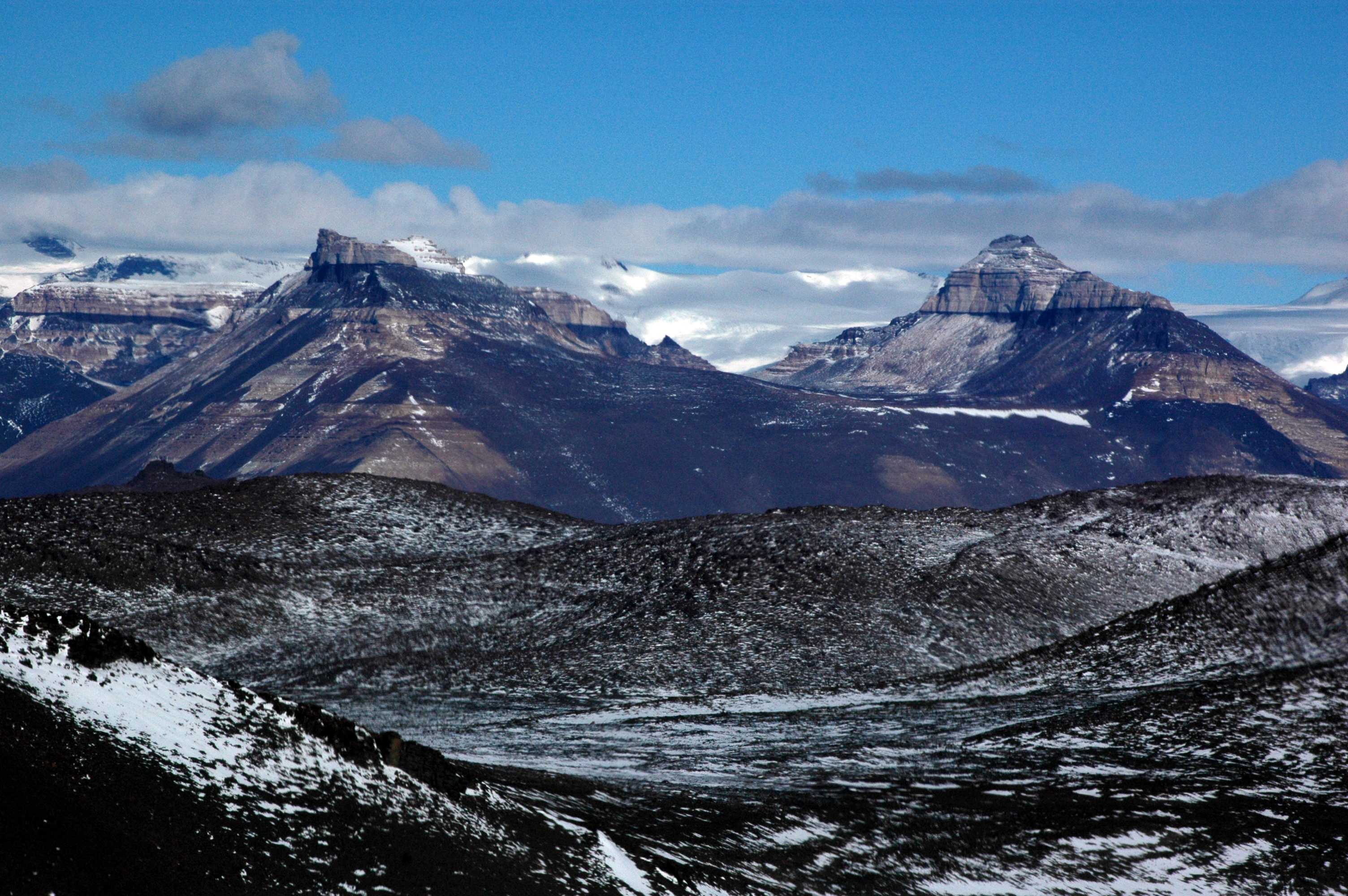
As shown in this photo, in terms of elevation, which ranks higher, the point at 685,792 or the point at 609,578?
the point at 609,578

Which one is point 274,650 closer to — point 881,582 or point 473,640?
point 473,640

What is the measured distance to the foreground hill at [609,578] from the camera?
68688 millimetres

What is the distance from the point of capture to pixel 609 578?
84750mm

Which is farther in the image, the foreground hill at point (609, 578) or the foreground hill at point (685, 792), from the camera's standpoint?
the foreground hill at point (609, 578)

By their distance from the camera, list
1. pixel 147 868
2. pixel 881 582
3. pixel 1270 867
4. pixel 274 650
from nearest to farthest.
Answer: pixel 147 868
pixel 1270 867
pixel 274 650
pixel 881 582

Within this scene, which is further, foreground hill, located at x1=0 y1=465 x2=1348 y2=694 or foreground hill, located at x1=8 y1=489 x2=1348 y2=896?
foreground hill, located at x1=0 y1=465 x2=1348 y2=694

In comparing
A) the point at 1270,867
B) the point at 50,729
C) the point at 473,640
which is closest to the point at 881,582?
the point at 473,640

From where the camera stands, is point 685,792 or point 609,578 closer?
point 685,792

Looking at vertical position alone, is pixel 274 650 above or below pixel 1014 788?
below

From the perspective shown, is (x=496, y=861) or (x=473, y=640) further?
(x=473, y=640)

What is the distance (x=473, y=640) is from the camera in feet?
245

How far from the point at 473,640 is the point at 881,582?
86.0 feet

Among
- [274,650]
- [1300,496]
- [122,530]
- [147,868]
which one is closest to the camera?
[147,868]

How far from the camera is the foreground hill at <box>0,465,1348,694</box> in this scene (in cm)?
6869
